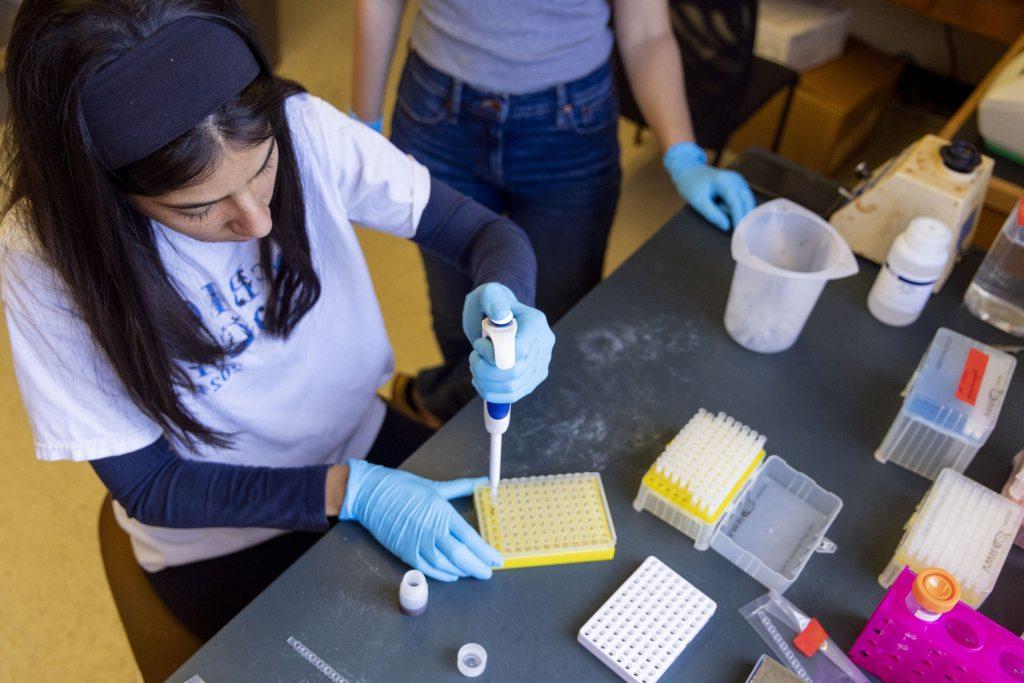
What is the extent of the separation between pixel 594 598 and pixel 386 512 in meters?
0.24

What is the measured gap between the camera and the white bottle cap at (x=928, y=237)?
105 centimetres

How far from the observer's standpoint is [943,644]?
2.46 ft

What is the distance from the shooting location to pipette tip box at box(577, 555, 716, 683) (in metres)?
0.79

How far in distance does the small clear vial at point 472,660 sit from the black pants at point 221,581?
405 mm

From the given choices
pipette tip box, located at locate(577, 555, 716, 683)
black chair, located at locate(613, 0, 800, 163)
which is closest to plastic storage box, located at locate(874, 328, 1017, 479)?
pipette tip box, located at locate(577, 555, 716, 683)

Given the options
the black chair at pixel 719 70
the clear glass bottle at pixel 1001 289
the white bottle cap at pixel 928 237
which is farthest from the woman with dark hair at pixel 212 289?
the black chair at pixel 719 70

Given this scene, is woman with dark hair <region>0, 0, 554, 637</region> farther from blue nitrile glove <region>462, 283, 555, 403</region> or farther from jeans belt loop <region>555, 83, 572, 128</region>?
jeans belt loop <region>555, 83, 572, 128</region>

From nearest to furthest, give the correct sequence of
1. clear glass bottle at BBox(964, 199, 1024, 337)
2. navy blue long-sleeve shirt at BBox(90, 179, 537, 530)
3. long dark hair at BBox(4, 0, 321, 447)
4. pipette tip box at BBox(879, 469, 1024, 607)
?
long dark hair at BBox(4, 0, 321, 447)
pipette tip box at BBox(879, 469, 1024, 607)
navy blue long-sleeve shirt at BBox(90, 179, 537, 530)
clear glass bottle at BBox(964, 199, 1024, 337)

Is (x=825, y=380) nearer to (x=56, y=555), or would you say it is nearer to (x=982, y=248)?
(x=982, y=248)

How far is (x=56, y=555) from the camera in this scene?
1.67 metres

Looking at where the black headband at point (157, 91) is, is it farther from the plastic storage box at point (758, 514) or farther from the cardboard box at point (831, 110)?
the cardboard box at point (831, 110)

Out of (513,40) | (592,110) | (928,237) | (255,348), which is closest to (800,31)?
(592,110)

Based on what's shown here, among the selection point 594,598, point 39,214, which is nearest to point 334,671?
point 594,598

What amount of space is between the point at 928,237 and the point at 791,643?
1.81 feet
